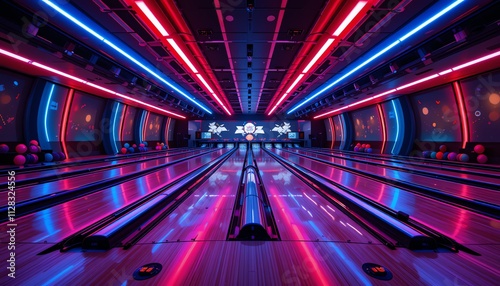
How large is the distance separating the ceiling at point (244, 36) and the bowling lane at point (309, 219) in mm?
2697

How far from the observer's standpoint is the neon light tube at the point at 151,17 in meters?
2.97

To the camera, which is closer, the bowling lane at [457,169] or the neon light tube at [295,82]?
the bowling lane at [457,169]

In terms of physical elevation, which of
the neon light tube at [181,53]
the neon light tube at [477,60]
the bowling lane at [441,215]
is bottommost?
the bowling lane at [441,215]

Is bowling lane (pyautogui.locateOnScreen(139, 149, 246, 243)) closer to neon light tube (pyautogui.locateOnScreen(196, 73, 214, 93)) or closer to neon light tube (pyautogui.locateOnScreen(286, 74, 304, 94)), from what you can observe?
neon light tube (pyautogui.locateOnScreen(196, 73, 214, 93))

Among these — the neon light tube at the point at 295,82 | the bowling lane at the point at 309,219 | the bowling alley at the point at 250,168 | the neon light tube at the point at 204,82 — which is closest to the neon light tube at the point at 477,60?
the bowling alley at the point at 250,168

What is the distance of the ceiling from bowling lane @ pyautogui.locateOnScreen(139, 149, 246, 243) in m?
2.72

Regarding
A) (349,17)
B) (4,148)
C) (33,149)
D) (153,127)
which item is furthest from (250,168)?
(153,127)

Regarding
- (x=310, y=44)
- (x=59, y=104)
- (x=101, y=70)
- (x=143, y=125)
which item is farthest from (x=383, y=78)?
(x=143, y=125)

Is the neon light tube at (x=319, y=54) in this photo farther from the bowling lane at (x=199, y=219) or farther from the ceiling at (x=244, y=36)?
the bowling lane at (x=199, y=219)

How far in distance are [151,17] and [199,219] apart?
9.96 feet

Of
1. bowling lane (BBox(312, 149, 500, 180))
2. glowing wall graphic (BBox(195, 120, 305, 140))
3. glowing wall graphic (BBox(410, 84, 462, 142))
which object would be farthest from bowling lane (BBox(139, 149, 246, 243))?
glowing wall graphic (BBox(195, 120, 305, 140))

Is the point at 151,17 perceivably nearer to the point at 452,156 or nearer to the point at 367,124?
the point at 452,156

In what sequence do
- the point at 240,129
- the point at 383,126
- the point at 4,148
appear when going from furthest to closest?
1. the point at 240,129
2. the point at 383,126
3. the point at 4,148

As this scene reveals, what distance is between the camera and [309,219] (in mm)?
2086
